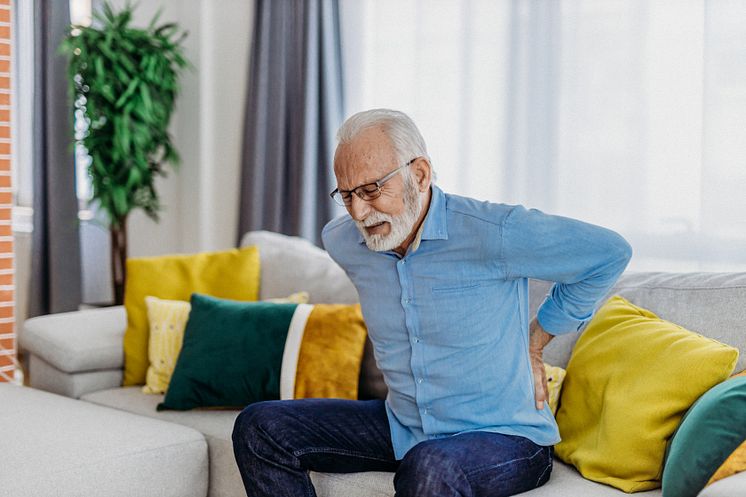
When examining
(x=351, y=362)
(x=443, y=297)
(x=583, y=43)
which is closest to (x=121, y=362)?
(x=351, y=362)

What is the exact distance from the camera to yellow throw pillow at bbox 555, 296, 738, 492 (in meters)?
1.90

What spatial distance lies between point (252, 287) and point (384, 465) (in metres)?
1.14

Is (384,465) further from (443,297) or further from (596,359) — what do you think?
(596,359)

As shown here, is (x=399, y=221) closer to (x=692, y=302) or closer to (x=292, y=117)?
(x=692, y=302)

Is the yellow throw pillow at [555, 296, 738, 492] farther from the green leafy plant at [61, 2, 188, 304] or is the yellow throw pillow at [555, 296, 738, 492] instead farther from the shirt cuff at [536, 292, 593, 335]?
the green leafy plant at [61, 2, 188, 304]

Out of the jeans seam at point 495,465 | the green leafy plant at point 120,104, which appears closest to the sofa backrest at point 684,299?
the jeans seam at point 495,465

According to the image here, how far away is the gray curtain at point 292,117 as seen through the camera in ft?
12.6

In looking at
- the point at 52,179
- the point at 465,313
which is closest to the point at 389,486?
the point at 465,313

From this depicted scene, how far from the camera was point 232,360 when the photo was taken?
2.62m

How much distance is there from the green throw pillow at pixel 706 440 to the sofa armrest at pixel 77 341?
1.90 m

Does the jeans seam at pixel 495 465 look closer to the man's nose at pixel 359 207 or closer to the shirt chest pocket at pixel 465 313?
the shirt chest pocket at pixel 465 313

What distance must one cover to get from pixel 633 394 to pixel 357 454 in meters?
0.65

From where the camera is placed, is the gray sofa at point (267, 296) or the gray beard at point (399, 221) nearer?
the gray beard at point (399, 221)

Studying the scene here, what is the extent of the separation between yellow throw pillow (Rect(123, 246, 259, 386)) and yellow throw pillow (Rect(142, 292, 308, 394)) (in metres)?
0.06
